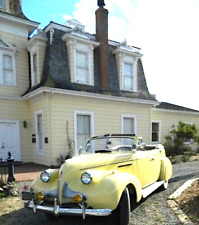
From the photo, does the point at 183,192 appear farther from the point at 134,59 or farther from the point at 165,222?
the point at 134,59

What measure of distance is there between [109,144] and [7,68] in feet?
28.7

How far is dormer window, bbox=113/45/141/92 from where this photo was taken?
13.8 meters

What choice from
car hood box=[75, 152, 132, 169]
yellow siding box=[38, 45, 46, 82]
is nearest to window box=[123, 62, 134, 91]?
yellow siding box=[38, 45, 46, 82]

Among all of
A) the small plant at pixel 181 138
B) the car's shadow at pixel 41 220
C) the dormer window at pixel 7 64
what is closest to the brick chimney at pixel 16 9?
the dormer window at pixel 7 64

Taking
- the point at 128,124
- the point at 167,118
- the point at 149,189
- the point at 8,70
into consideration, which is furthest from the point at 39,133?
the point at 167,118

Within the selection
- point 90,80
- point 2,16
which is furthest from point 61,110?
point 2,16

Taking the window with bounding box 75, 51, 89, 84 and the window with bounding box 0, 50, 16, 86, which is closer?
the window with bounding box 0, 50, 16, 86

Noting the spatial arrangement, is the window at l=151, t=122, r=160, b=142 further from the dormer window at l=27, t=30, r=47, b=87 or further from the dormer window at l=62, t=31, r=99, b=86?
the dormer window at l=27, t=30, r=47, b=87

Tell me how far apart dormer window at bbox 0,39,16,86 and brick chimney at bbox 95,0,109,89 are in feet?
16.5

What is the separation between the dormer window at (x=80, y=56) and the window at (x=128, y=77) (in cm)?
249

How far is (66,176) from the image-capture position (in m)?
4.03

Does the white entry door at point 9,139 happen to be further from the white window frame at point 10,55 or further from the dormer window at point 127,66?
the dormer window at point 127,66

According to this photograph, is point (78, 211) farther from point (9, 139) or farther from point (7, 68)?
point (7, 68)

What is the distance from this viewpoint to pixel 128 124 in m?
13.8
